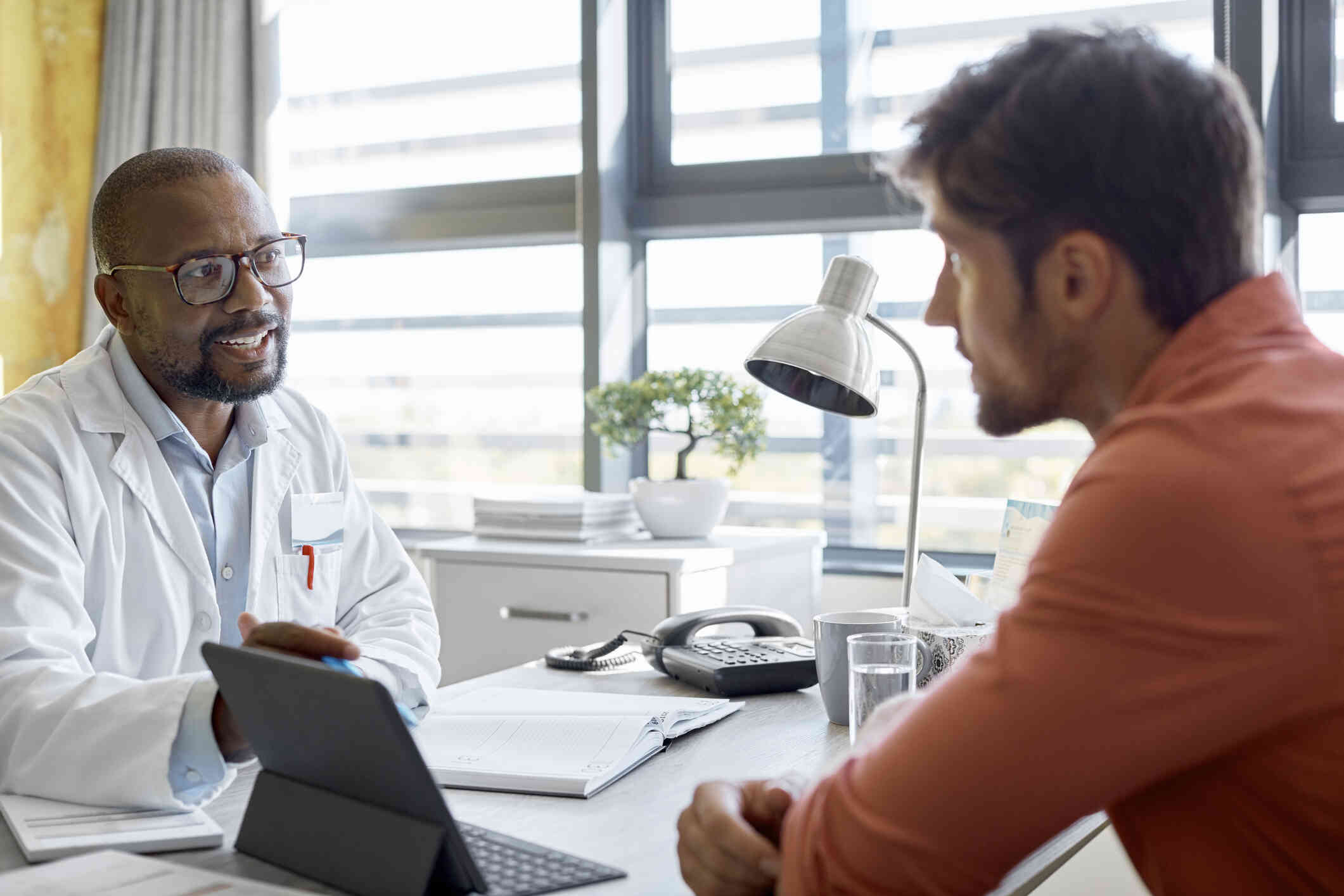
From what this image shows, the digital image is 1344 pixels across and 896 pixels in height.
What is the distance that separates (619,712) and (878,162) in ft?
2.16

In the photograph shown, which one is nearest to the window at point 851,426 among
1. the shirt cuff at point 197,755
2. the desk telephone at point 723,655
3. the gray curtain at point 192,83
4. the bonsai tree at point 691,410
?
the bonsai tree at point 691,410

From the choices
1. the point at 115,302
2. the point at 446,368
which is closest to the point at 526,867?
the point at 115,302

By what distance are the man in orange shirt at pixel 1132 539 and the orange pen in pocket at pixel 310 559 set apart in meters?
1.04

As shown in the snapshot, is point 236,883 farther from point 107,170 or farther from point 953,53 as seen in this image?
point 107,170

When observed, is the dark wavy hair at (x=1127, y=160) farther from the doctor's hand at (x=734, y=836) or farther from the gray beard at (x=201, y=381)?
the gray beard at (x=201, y=381)

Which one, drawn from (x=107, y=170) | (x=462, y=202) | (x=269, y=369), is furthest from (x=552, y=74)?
(x=269, y=369)

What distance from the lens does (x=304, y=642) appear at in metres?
1.06

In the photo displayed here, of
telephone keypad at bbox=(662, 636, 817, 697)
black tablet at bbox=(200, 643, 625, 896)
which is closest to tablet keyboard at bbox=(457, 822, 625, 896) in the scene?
black tablet at bbox=(200, 643, 625, 896)

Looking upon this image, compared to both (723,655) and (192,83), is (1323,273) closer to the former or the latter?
(723,655)

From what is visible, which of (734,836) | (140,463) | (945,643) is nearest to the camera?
(734,836)

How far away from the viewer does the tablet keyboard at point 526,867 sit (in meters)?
0.94

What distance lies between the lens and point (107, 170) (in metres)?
3.87

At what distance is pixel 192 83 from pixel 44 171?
0.51 meters

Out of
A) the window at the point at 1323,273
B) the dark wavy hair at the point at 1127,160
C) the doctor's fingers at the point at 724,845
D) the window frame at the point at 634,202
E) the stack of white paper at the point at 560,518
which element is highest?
the window frame at the point at 634,202
